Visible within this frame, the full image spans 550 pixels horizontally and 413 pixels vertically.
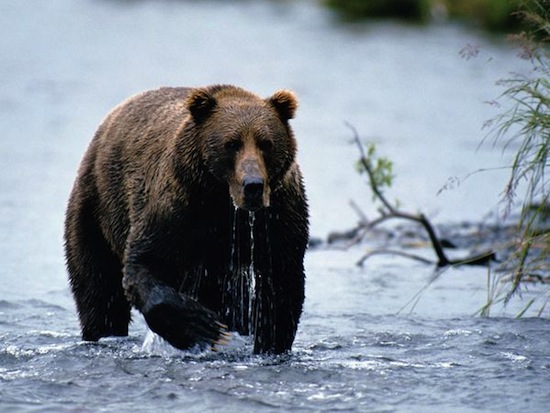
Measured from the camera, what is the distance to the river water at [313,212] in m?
6.46

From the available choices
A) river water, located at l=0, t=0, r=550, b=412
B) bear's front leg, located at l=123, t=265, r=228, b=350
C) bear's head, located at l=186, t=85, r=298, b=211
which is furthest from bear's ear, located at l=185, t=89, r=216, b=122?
river water, located at l=0, t=0, r=550, b=412

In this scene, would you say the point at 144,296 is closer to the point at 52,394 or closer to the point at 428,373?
the point at 52,394

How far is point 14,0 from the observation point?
130ft

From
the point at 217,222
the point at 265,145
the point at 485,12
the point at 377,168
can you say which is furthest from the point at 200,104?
the point at 485,12

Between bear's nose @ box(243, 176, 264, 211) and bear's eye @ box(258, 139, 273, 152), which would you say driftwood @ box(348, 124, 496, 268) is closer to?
bear's eye @ box(258, 139, 273, 152)

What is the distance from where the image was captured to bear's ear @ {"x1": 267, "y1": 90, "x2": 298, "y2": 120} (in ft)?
22.0

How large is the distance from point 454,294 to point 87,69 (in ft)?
59.7

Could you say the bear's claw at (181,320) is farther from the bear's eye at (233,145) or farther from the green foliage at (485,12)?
the green foliage at (485,12)

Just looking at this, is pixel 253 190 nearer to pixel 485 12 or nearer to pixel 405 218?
pixel 405 218

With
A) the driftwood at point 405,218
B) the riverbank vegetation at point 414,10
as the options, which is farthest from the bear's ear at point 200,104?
the riverbank vegetation at point 414,10

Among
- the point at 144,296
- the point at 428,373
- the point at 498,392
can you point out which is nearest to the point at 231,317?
the point at 144,296

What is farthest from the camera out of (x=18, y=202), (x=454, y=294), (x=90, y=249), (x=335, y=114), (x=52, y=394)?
(x=335, y=114)

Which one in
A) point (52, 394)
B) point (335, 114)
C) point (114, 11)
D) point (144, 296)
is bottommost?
point (52, 394)

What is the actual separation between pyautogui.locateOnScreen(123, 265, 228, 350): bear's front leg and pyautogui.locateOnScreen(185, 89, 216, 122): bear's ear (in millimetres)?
903
